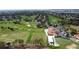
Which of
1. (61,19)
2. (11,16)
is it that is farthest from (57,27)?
(11,16)
